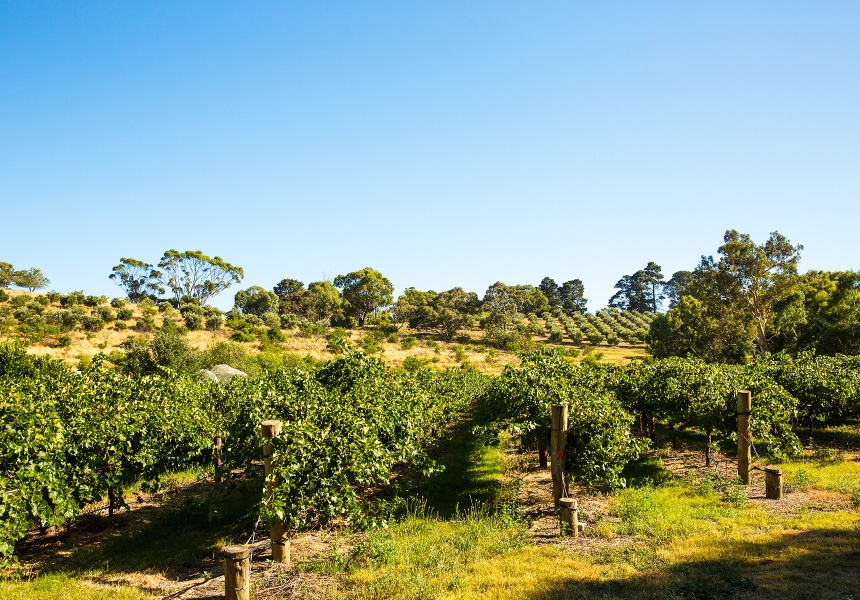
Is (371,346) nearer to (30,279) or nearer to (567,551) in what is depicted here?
(567,551)

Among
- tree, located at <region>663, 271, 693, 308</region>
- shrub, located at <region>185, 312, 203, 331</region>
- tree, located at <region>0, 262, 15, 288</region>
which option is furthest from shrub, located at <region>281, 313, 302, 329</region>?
tree, located at <region>663, 271, 693, 308</region>

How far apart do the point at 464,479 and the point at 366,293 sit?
190 ft

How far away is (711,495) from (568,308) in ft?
298

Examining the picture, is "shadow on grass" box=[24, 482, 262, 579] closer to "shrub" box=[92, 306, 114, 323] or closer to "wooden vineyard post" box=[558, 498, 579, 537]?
"wooden vineyard post" box=[558, 498, 579, 537]

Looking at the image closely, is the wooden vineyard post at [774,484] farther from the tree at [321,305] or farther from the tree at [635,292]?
the tree at [635,292]

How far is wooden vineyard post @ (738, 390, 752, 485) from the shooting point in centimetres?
1132

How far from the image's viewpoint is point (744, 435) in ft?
37.4

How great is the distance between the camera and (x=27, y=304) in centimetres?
4216

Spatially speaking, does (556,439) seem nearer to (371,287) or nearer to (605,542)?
(605,542)

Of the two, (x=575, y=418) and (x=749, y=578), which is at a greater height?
(x=575, y=418)

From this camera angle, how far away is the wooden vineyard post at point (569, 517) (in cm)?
830

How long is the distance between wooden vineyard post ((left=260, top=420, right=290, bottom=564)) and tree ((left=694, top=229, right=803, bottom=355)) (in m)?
42.8

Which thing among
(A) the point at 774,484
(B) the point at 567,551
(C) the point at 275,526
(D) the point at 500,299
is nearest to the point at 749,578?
(B) the point at 567,551

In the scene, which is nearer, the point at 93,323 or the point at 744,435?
the point at 744,435
